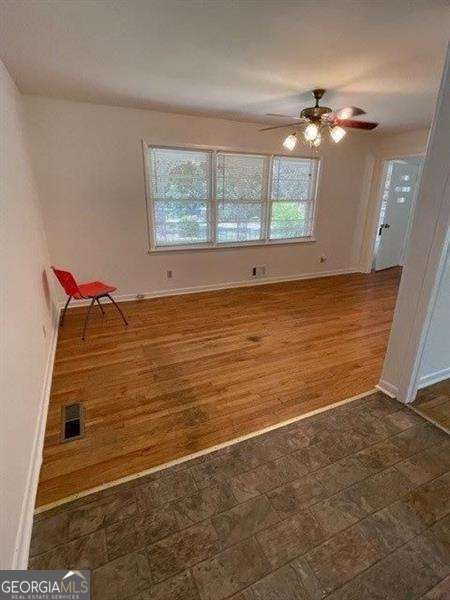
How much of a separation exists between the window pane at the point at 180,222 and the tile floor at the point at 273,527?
3185mm

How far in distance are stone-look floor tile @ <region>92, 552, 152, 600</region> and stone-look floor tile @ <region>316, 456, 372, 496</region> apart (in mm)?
945

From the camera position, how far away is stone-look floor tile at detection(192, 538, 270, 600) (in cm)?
116

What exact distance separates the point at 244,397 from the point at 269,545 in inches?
39.9

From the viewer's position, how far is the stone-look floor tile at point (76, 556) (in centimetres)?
122

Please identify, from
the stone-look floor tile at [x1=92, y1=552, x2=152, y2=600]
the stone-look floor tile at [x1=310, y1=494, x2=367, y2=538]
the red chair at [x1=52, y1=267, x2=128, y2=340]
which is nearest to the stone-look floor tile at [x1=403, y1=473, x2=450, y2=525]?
the stone-look floor tile at [x1=310, y1=494, x2=367, y2=538]

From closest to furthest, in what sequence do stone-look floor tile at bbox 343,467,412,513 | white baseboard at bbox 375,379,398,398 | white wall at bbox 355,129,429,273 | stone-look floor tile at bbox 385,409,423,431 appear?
stone-look floor tile at bbox 343,467,412,513 < stone-look floor tile at bbox 385,409,423,431 < white baseboard at bbox 375,379,398,398 < white wall at bbox 355,129,429,273

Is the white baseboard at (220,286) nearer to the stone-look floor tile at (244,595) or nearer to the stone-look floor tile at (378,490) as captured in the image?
the stone-look floor tile at (378,490)

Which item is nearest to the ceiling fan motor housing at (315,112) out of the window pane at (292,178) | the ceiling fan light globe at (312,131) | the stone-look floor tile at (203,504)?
the ceiling fan light globe at (312,131)

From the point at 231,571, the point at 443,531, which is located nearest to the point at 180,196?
the point at 231,571

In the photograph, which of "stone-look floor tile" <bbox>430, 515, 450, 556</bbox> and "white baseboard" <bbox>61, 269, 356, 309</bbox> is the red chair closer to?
"white baseboard" <bbox>61, 269, 356, 309</bbox>

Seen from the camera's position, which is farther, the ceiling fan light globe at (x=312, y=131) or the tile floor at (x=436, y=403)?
the ceiling fan light globe at (x=312, y=131)

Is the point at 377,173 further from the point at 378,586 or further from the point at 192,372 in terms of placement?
the point at 378,586

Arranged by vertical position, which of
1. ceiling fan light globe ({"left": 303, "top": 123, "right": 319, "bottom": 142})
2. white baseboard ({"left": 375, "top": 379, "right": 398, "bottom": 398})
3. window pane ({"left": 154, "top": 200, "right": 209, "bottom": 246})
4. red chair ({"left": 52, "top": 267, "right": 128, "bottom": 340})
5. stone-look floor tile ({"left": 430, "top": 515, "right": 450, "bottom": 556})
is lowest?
stone-look floor tile ({"left": 430, "top": 515, "right": 450, "bottom": 556})

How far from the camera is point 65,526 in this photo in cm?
137
